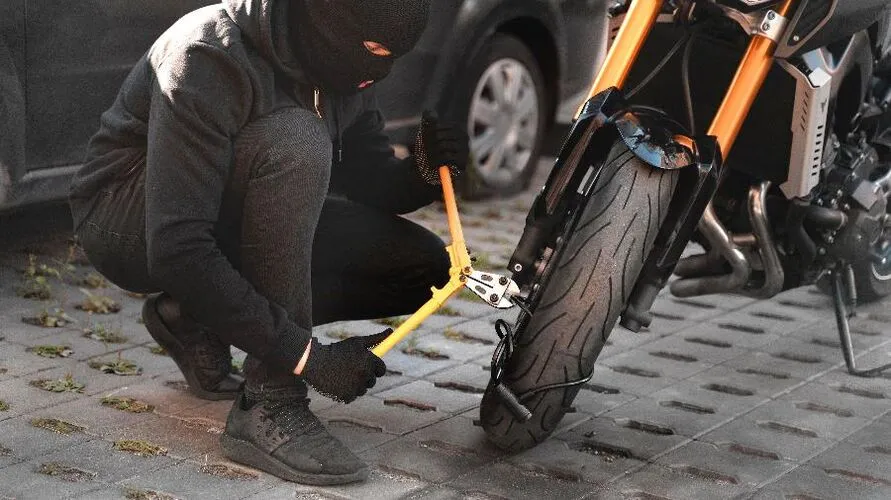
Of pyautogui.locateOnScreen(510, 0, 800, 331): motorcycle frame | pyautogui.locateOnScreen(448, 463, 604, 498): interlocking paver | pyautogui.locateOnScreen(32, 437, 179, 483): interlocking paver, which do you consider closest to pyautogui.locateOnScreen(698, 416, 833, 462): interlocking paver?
pyautogui.locateOnScreen(510, 0, 800, 331): motorcycle frame

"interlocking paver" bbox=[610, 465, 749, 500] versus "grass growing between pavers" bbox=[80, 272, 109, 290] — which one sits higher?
"interlocking paver" bbox=[610, 465, 749, 500]

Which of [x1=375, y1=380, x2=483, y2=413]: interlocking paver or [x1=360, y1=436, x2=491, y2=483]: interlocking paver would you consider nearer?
[x1=360, y1=436, x2=491, y2=483]: interlocking paver

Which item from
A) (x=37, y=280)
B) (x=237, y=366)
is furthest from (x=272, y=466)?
(x=37, y=280)

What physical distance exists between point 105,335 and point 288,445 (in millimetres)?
1231

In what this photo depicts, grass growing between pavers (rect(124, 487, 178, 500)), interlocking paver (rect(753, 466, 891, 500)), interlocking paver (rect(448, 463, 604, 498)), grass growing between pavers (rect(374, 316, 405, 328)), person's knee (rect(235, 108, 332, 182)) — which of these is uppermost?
person's knee (rect(235, 108, 332, 182))

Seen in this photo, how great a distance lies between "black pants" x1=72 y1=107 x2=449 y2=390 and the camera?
305 centimetres

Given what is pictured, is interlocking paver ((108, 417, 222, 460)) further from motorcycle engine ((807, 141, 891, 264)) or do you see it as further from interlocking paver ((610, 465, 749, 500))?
motorcycle engine ((807, 141, 891, 264))

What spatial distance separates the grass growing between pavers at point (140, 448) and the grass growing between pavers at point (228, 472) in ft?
0.46

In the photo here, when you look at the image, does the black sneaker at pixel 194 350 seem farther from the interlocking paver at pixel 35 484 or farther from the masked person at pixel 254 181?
the interlocking paver at pixel 35 484

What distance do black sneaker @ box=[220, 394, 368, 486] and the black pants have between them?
0.07 m

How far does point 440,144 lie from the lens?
3.34 m

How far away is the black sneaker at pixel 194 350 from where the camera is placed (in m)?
3.62

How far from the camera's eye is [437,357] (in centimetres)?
415

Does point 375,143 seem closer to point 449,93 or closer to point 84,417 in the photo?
point 84,417
